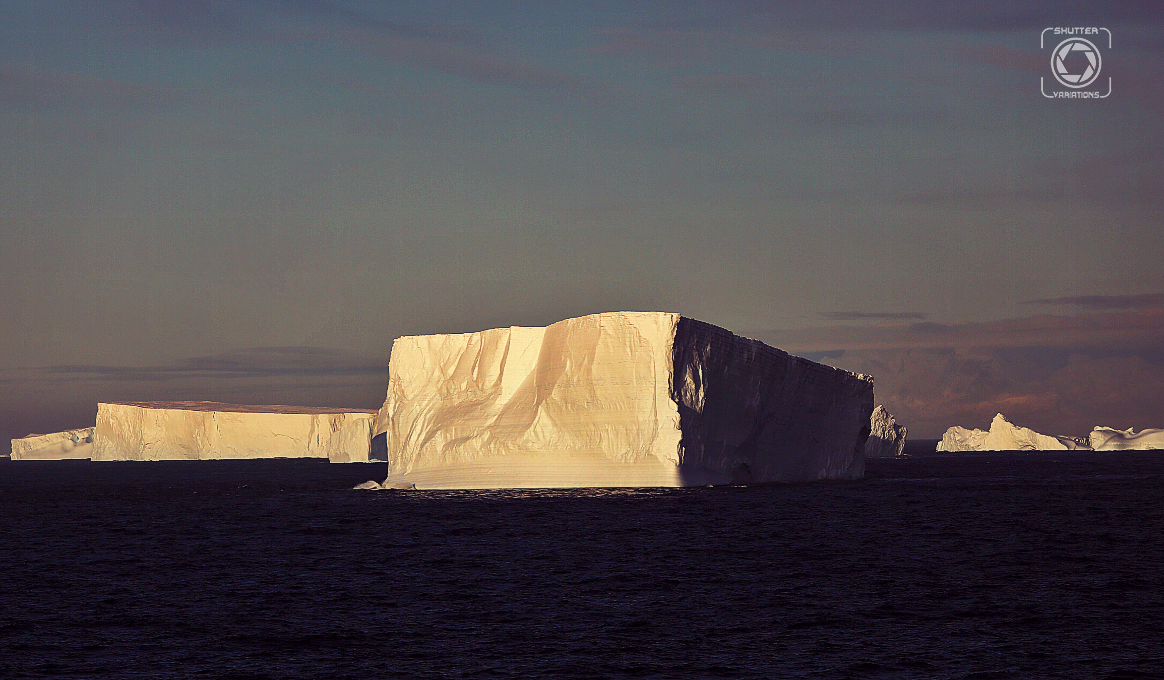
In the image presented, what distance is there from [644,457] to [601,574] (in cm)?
1263

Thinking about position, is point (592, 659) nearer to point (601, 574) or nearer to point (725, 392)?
point (601, 574)

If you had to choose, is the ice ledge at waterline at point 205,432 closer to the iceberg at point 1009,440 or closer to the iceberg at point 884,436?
the iceberg at point 884,436

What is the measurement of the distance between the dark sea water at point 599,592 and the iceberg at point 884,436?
42.1m

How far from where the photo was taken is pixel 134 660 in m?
11.7

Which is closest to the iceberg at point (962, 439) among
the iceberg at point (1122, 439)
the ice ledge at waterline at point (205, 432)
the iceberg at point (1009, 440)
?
the iceberg at point (1009, 440)

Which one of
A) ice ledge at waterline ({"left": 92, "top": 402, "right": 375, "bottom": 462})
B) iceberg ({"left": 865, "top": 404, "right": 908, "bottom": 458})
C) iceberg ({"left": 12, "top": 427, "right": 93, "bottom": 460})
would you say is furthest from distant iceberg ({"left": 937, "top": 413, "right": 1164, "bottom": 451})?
iceberg ({"left": 12, "top": 427, "right": 93, "bottom": 460})

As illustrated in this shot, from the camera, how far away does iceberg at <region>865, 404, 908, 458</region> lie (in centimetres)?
7131

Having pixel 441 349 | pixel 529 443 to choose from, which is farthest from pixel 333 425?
pixel 529 443

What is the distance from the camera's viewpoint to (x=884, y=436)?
73.4 meters

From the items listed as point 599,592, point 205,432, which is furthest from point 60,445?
point 599,592

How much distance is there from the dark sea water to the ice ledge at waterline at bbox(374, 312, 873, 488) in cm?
185

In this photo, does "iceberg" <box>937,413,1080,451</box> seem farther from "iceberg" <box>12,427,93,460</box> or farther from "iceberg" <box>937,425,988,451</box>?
"iceberg" <box>12,427,93,460</box>

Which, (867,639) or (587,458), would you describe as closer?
(867,639)

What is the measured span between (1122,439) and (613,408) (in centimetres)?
7151
